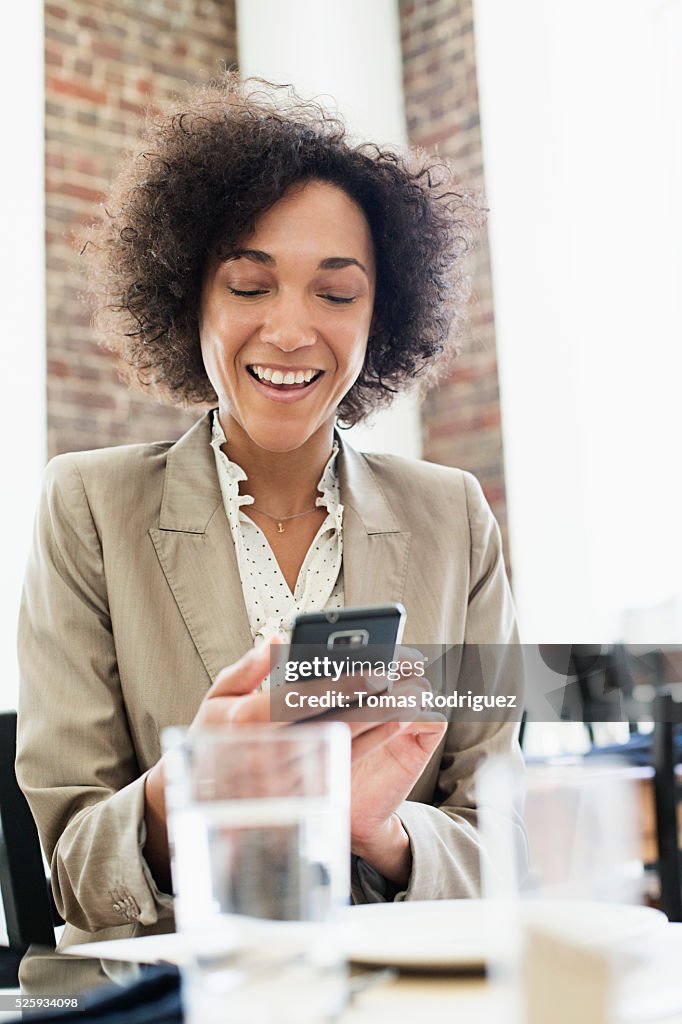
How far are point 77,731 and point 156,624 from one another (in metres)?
0.17

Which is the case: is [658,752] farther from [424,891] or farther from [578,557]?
[578,557]

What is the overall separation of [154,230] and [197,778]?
1.27 metres

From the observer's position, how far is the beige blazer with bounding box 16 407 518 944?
1157 mm

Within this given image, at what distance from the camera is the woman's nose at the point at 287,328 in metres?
1.41

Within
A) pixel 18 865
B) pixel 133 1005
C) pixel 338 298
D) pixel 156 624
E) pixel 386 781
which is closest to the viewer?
pixel 133 1005

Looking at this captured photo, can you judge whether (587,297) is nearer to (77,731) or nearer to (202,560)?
(202,560)

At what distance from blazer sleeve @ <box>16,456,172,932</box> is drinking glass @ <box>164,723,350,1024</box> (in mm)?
600

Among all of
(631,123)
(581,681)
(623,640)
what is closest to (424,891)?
(581,681)

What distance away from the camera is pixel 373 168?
1608 mm

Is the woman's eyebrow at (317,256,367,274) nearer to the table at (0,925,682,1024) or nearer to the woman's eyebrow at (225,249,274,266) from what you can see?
the woman's eyebrow at (225,249,274,266)

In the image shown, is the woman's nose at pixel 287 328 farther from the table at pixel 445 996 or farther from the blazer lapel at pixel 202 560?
the table at pixel 445 996

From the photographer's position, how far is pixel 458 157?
14.5 feet

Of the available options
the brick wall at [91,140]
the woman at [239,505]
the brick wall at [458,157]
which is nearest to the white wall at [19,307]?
the brick wall at [91,140]

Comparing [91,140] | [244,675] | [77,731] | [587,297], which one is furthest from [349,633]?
[91,140]
